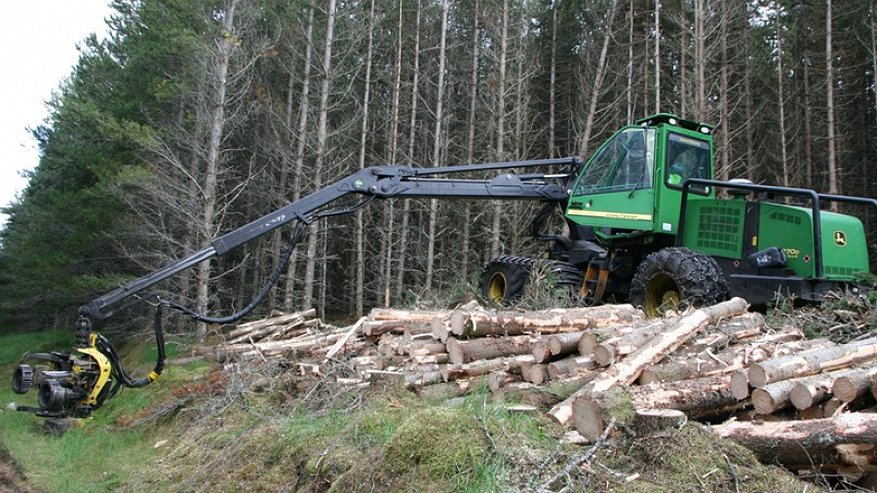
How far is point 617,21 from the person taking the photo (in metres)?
24.6

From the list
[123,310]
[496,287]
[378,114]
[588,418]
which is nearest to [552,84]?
[378,114]

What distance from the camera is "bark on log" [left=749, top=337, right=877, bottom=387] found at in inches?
179

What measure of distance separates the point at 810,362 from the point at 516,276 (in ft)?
19.3

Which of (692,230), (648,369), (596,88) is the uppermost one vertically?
(596,88)

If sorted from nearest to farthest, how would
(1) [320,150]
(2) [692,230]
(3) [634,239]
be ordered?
(2) [692,230], (3) [634,239], (1) [320,150]

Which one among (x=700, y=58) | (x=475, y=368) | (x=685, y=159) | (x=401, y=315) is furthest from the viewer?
(x=700, y=58)

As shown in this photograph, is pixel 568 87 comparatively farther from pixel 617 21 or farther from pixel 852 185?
pixel 852 185

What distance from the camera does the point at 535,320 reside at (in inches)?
282

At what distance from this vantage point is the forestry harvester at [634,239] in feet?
25.8

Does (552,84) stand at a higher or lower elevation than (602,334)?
higher

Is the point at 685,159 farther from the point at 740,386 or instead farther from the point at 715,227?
the point at 740,386

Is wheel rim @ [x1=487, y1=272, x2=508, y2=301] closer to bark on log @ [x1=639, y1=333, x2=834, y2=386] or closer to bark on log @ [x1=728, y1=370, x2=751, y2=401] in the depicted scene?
bark on log @ [x1=639, y1=333, x2=834, y2=386]

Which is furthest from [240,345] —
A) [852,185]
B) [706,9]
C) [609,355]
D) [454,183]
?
[852,185]

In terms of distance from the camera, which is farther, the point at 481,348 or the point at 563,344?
the point at 481,348
